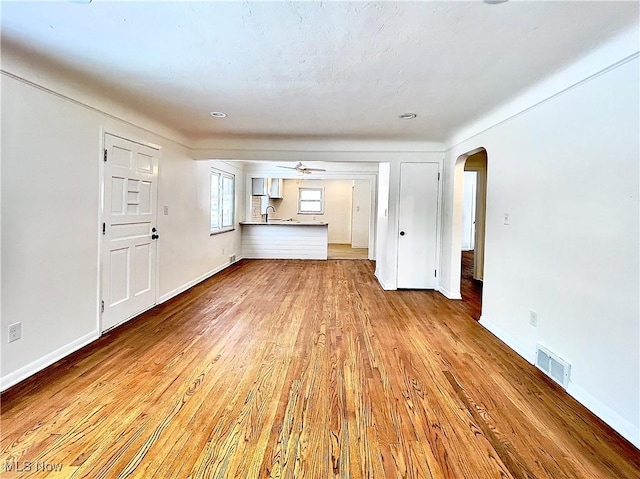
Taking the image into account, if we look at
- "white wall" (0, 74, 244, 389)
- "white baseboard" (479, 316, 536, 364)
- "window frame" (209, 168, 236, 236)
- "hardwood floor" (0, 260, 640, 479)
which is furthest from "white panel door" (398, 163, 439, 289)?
"white wall" (0, 74, 244, 389)

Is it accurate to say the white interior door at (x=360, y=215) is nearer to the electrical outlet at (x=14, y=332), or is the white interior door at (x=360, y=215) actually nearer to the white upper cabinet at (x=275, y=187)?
the white upper cabinet at (x=275, y=187)

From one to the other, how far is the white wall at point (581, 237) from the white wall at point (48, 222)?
3.70 meters

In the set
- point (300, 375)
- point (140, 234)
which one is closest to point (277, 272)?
point (140, 234)

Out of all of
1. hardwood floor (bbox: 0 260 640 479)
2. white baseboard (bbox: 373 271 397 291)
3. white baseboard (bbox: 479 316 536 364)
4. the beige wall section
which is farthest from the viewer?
the beige wall section

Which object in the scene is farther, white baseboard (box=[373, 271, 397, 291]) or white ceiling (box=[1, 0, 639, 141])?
white baseboard (box=[373, 271, 397, 291])

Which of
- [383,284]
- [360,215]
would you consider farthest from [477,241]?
[360,215]

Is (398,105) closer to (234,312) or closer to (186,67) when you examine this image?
(186,67)

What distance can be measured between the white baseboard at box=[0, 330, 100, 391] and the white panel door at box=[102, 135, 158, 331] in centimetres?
26

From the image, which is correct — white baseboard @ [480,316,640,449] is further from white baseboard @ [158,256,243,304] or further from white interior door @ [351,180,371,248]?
white interior door @ [351,180,371,248]

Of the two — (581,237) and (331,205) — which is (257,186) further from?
(581,237)

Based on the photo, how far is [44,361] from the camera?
2.55 metres

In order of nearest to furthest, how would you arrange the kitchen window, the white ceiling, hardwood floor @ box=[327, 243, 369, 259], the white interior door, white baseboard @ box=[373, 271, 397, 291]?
the white ceiling, white baseboard @ box=[373, 271, 397, 291], the kitchen window, hardwood floor @ box=[327, 243, 369, 259], the white interior door

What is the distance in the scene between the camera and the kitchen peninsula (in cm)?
848

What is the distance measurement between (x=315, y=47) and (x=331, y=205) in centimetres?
1010
